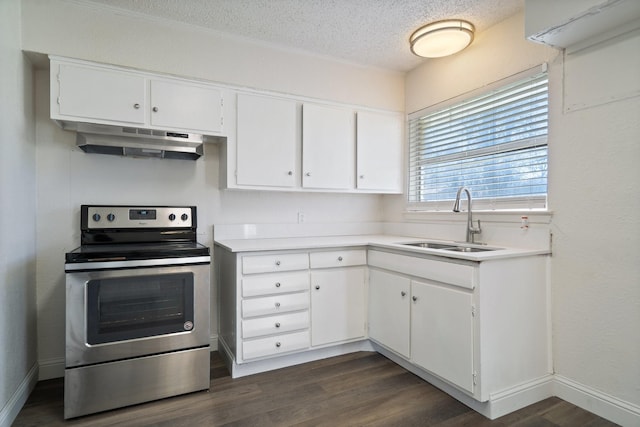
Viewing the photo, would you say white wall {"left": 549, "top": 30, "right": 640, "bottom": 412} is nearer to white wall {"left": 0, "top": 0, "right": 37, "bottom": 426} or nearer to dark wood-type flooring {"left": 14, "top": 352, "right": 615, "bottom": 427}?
dark wood-type flooring {"left": 14, "top": 352, "right": 615, "bottom": 427}

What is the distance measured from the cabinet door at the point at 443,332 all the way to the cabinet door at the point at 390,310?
80 millimetres

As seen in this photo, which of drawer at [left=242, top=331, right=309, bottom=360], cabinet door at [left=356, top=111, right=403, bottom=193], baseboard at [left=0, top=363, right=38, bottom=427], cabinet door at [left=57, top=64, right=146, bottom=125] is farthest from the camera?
cabinet door at [left=356, top=111, right=403, bottom=193]

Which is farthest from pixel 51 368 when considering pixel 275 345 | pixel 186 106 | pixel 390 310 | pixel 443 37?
pixel 443 37

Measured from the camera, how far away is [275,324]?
96.3 inches

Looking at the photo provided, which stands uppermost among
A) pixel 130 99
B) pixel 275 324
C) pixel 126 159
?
pixel 130 99

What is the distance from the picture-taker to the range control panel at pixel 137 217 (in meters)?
2.43

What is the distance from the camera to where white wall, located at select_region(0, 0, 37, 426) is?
1.80 m

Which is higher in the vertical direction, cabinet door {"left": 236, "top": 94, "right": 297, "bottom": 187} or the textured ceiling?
the textured ceiling

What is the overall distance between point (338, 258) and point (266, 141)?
43.9 inches

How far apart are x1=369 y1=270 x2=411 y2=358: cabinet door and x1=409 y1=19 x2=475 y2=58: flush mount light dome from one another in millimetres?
1745

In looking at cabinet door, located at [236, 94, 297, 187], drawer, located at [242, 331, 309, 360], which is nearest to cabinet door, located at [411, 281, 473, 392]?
drawer, located at [242, 331, 309, 360]

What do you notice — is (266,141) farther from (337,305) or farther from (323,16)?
(337,305)

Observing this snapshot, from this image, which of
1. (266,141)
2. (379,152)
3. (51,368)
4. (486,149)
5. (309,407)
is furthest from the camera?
(379,152)

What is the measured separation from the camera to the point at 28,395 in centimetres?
210
